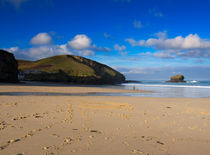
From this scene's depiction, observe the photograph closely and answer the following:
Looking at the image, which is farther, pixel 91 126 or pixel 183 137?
pixel 91 126

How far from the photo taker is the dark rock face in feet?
112

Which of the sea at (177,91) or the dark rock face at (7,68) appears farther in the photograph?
the dark rock face at (7,68)

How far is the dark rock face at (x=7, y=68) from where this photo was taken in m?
34.0

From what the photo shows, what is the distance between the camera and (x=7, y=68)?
3512cm

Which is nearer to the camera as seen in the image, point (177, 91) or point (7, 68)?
point (177, 91)

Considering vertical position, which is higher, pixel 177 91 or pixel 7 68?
pixel 7 68

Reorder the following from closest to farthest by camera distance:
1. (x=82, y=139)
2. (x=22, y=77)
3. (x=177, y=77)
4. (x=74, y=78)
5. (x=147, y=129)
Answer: (x=82, y=139), (x=147, y=129), (x=22, y=77), (x=74, y=78), (x=177, y=77)

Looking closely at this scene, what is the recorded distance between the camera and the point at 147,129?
5234mm

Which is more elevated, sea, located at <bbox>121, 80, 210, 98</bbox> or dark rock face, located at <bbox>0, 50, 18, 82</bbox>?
dark rock face, located at <bbox>0, 50, 18, 82</bbox>

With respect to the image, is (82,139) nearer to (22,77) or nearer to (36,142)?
(36,142)

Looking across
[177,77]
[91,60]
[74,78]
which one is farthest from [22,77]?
[177,77]

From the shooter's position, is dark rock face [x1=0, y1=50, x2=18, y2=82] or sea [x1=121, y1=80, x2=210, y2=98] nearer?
sea [x1=121, y1=80, x2=210, y2=98]

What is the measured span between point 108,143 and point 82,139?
723 mm

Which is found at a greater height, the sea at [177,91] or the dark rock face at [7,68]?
the dark rock face at [7,68]
